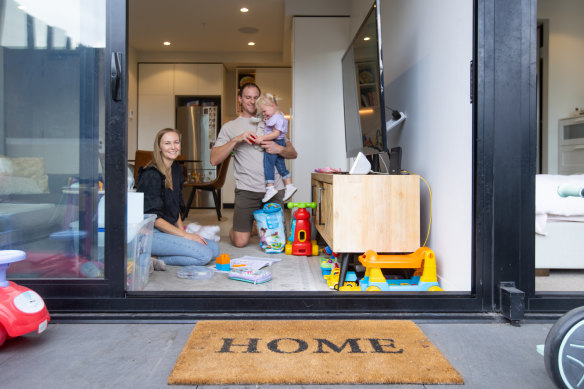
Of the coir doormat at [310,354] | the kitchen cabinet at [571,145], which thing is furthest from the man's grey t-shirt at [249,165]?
the kitchen cabinet at [571,145]

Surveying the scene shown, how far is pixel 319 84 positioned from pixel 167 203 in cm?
266

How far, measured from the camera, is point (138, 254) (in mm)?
2129

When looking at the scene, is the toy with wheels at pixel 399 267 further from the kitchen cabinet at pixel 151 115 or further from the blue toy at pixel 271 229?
the kitchen cabinet at pixel 151 115

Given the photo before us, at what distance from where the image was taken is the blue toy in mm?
3400

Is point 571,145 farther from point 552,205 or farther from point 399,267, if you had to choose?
point 399,267

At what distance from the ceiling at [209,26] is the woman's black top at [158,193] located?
3.07m

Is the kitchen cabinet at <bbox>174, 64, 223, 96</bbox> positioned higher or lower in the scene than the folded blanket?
higher

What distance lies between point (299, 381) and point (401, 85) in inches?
87.9

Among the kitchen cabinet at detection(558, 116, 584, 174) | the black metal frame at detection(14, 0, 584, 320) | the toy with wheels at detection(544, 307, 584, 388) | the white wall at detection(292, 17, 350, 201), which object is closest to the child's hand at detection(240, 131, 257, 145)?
the white wall at detection(292, 17, 350, 201)

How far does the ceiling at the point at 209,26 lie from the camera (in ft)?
17.2

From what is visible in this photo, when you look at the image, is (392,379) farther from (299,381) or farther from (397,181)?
(397,181)

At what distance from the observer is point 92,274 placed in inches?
70.7

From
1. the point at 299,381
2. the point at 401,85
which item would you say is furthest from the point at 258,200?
the point at 299,381

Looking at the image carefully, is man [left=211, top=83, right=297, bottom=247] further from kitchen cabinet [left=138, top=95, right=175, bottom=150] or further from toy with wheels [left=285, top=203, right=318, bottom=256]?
kitchen cabinet [left=138, top=95, right=175, bottom=150]
